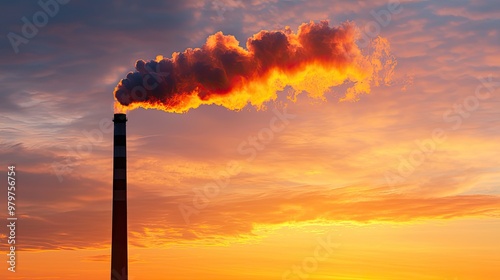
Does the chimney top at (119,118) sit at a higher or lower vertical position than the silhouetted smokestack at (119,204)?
higher

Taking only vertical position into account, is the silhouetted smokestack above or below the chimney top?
below

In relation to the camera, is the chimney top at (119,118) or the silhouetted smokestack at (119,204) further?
the chimney top at (119,118)

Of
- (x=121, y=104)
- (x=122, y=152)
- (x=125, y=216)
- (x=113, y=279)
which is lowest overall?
(x=113, y=279)

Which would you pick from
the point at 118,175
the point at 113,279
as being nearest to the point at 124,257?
the point at 113,279

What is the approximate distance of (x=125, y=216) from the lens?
4203cm

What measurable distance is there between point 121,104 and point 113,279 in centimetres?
1064

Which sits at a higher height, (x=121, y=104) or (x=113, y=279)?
(x=121, y=104)

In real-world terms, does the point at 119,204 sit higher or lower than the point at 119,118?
lower

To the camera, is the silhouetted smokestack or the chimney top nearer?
the silhouetted smokestack

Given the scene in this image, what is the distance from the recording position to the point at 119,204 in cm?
4200

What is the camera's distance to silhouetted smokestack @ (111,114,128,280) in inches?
1633

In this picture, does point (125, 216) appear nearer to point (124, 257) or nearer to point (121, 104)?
point (124, 257)

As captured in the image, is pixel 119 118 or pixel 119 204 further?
pixel 119 118

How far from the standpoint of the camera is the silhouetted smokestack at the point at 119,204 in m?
41.5
